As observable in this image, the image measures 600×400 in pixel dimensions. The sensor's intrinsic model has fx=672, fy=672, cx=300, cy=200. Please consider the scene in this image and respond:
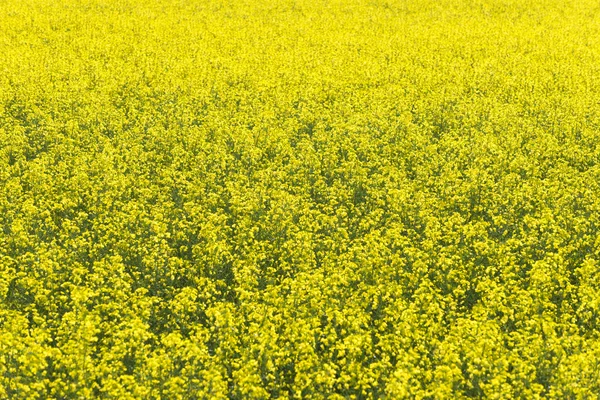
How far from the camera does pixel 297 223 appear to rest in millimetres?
15578

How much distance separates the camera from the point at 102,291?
12.6 m

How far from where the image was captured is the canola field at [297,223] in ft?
34.0

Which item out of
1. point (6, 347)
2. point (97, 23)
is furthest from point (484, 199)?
point (97, 23)

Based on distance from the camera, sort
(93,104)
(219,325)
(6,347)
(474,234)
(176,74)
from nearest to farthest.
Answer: (6,347)
(219,325)
(474,234)
(93,104)
(176,74)

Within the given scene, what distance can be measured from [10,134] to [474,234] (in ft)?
44.3

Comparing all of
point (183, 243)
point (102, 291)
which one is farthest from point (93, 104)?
point (102, 291)

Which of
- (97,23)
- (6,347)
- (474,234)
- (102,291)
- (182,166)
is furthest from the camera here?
(97,23)

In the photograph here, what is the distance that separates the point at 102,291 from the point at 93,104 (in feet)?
37.9

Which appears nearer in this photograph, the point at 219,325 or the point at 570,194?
the point at 219,325

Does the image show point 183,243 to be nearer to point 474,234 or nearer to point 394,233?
point 394,233

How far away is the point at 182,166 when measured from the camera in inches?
738

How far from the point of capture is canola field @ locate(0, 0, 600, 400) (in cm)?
1037

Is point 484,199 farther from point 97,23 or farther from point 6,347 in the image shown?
point 97,23

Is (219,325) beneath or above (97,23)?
beneath
